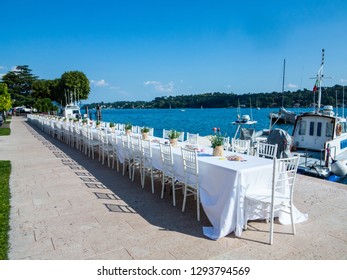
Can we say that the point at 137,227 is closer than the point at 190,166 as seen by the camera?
Yes

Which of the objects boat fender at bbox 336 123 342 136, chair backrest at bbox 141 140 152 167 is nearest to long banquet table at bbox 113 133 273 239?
chair backrest at bbox 141 140 152 167

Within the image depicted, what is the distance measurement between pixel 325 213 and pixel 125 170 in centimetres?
490

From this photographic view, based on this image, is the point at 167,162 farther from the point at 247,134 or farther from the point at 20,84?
the point at 20,84

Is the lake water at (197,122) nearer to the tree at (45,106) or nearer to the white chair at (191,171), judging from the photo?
the white chair at (191,171)

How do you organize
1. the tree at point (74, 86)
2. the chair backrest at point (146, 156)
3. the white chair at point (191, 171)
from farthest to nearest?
the tree at point (74, 86) < the chair backrest at point (146, 156) < the white chair at point (191, 171)

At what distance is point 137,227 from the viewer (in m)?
3.96

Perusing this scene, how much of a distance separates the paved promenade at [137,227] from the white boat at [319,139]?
311cm

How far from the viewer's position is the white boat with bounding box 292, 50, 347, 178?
891cm

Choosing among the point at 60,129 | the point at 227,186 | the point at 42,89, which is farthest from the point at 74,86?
the point at 227,186

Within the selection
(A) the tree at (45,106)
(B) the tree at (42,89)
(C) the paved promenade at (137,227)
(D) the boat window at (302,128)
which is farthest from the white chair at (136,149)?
(B) the tree at (42,89)

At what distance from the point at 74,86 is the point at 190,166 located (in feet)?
138

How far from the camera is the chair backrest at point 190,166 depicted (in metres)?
4.23
